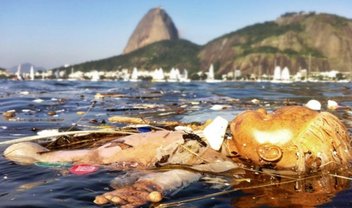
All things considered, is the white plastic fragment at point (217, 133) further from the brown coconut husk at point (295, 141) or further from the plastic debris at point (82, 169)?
the plastic debris at point (82, 169)

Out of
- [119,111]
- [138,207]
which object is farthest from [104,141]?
[119,111]

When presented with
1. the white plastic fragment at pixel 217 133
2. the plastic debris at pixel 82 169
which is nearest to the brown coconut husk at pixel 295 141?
the white plastic fragment at pixel 217 133

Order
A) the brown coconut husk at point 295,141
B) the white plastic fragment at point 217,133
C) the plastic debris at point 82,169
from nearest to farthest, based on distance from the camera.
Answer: the brown coconut husk at point 295,141, the plastic debris at point 82,169, the white plastic fragment at point 217,133

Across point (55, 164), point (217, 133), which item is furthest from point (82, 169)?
point (217, 133)

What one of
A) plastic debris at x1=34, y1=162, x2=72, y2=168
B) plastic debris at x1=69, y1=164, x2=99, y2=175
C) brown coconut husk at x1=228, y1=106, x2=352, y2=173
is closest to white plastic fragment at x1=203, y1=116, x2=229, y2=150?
brown coconut husk at x1=228, y1=106, x2=352, y2=173

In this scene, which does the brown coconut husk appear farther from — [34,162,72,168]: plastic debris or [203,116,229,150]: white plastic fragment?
[34,162,72,168]: plastic debris

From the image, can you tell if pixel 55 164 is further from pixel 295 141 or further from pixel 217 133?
pixel 295 141

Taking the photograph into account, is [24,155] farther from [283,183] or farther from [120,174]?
[283,183]
